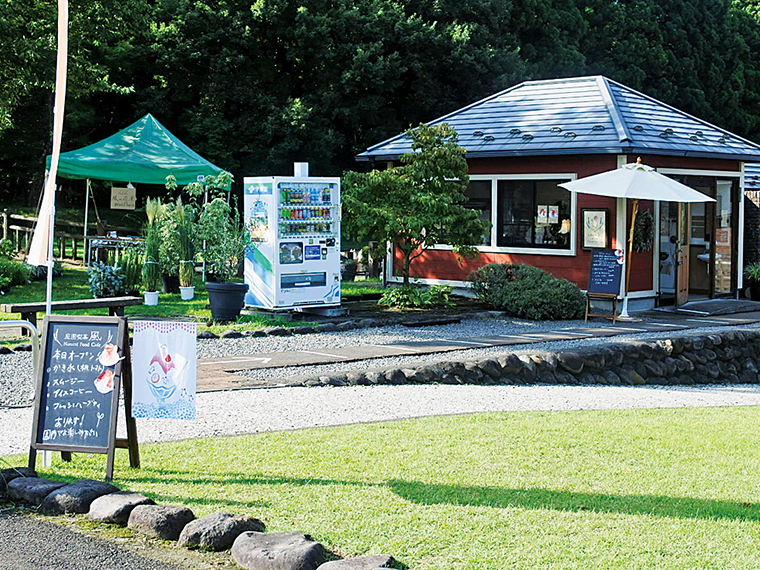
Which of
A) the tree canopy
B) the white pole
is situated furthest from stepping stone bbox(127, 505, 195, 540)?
the tree canopy

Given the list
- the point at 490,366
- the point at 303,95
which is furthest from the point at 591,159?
the point at 303,95

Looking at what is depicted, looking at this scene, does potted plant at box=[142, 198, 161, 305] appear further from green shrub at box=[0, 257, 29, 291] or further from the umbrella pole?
the umbrella pole

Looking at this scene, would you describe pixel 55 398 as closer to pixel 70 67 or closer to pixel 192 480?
pixel 192 480

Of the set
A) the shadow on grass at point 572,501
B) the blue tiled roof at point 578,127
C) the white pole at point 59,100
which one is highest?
the blue tiled roof at point 578,127

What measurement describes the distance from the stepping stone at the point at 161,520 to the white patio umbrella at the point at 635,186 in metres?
12.6

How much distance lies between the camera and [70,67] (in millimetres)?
22953

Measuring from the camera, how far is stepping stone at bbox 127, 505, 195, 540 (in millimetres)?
5754

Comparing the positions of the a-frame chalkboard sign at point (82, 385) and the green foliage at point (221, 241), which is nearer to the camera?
the a-frame chalkboard sign at point (82, 385)

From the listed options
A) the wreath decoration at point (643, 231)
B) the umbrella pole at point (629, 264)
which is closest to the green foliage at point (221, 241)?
the umbrella pole at point (629, 264)

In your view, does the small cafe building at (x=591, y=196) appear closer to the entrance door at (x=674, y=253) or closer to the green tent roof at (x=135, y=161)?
the entrance door at (x=674, y=253)

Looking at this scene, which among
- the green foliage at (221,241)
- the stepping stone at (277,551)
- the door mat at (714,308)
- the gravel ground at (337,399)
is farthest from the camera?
the door mat at (714,308)

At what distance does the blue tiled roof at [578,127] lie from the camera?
19.0m

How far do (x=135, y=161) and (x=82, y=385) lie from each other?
17.1 m

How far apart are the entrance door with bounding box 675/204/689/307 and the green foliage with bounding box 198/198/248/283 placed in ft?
28.2
